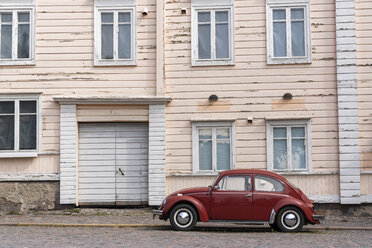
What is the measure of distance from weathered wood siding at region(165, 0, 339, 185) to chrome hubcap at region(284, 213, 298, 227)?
401cm

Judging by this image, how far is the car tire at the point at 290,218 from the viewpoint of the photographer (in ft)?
48.0

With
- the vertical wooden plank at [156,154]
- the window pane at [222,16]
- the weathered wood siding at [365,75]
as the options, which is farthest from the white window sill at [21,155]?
the weathered wood siding at [365,75]

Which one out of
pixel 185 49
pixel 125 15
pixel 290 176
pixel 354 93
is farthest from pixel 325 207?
pixel 125 15

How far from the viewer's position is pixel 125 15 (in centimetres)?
1923

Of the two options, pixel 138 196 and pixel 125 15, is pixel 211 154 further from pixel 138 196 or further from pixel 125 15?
pixel 125 15

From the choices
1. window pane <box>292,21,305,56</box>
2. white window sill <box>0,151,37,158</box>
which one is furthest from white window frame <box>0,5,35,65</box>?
window pane <box>292,21,305,56</box>

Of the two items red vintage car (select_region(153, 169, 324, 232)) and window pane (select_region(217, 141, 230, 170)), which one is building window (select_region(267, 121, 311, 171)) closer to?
window pane (select_region(217, 141, 230, 170))

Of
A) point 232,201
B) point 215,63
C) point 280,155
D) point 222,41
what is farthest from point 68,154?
point 280,155

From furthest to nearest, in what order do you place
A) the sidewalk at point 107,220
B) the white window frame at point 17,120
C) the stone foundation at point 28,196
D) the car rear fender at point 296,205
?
the white window frame at point 17,120 < the stone foundation at point 28,196 < the sidewalk at point 107,220 < the car rear fender at point 296,205

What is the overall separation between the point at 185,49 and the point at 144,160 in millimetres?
3558

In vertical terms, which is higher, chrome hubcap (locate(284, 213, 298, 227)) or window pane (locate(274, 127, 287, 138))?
window pane (locate(274, 127, 287, 138))

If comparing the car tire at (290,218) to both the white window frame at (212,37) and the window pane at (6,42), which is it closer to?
the white window frame at (212,37)

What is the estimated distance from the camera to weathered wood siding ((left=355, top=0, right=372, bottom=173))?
1830 cm

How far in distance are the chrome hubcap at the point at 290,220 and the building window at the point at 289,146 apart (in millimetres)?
3982
